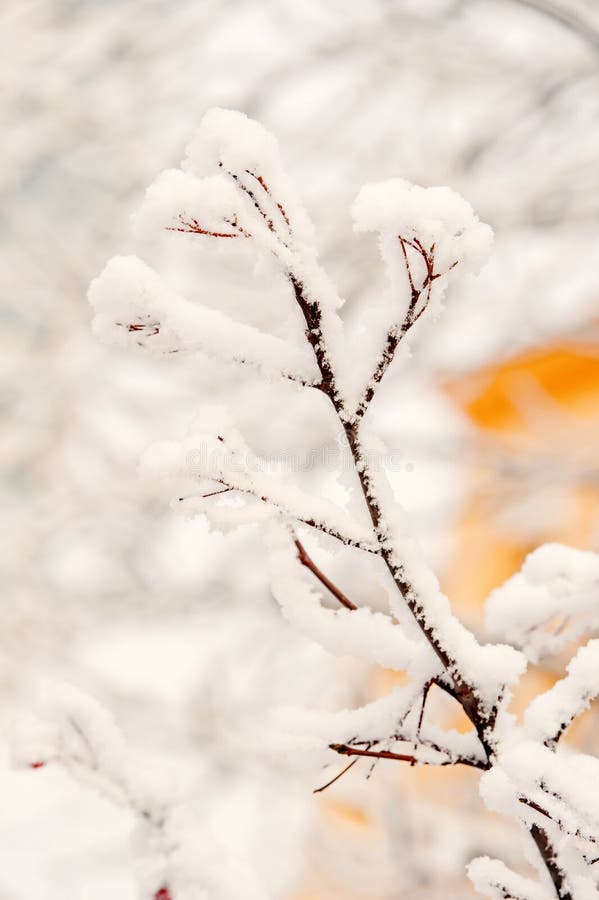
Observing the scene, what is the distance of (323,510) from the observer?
783 millimetres

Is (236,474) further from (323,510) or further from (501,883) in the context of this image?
(501,883)

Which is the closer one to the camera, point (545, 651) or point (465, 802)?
point (545, 651)

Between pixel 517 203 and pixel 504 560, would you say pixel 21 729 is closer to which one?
pixel 517 203

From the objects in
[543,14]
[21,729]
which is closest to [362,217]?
[21,729]

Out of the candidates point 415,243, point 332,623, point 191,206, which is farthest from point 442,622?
point 191,206

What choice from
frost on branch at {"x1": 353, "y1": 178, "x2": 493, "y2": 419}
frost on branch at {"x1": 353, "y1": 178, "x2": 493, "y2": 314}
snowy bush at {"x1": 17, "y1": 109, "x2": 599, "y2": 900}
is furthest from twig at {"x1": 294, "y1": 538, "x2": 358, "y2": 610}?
frost on branch at {"x1": 353, "y1": 178, "x2": 493, "y2": 314}

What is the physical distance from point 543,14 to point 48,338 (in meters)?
3.40

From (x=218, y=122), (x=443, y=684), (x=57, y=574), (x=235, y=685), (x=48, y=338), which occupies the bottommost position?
(x=443, y=684)

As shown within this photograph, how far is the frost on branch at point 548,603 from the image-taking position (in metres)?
1.21

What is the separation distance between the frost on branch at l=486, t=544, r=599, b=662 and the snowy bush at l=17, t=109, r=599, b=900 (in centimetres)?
34

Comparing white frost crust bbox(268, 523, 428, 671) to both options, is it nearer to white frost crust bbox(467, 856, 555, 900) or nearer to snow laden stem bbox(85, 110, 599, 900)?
snow laden stem bbox(85, 110, 599, 900)

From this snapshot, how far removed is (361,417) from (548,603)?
0.66 m

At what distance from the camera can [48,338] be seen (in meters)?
4.53

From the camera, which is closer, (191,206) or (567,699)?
(191,206)
